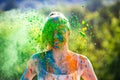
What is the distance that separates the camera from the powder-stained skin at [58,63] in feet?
12.1

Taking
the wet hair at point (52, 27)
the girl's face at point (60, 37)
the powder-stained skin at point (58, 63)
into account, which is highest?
the wet hair at point (52, 27)

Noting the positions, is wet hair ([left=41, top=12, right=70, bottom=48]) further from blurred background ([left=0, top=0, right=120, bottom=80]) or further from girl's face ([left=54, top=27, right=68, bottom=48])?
blurred background ([left=0, top=0, right=120, bottom=80])

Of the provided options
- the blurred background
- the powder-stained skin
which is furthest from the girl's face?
the blurred background

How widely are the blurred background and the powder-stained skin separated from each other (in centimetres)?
17

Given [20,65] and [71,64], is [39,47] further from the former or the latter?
[20,65]

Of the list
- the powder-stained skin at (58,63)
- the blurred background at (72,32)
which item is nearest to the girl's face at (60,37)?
the powder-stained skin at (58,63)

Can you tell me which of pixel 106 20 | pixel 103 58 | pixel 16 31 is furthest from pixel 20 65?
pixel 106 20

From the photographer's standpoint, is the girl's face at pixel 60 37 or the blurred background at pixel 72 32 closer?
the girl's face at pixel 60 37

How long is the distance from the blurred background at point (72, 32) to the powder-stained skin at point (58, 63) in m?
0.17

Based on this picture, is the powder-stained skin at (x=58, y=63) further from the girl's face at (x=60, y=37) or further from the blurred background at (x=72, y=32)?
the blurred background at (x=72, y=32)

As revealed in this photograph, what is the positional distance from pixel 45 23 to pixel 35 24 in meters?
0.21

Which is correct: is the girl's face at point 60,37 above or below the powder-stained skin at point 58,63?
above

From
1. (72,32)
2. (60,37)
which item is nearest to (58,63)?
(60,37)

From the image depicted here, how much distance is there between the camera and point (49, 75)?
145 inches
